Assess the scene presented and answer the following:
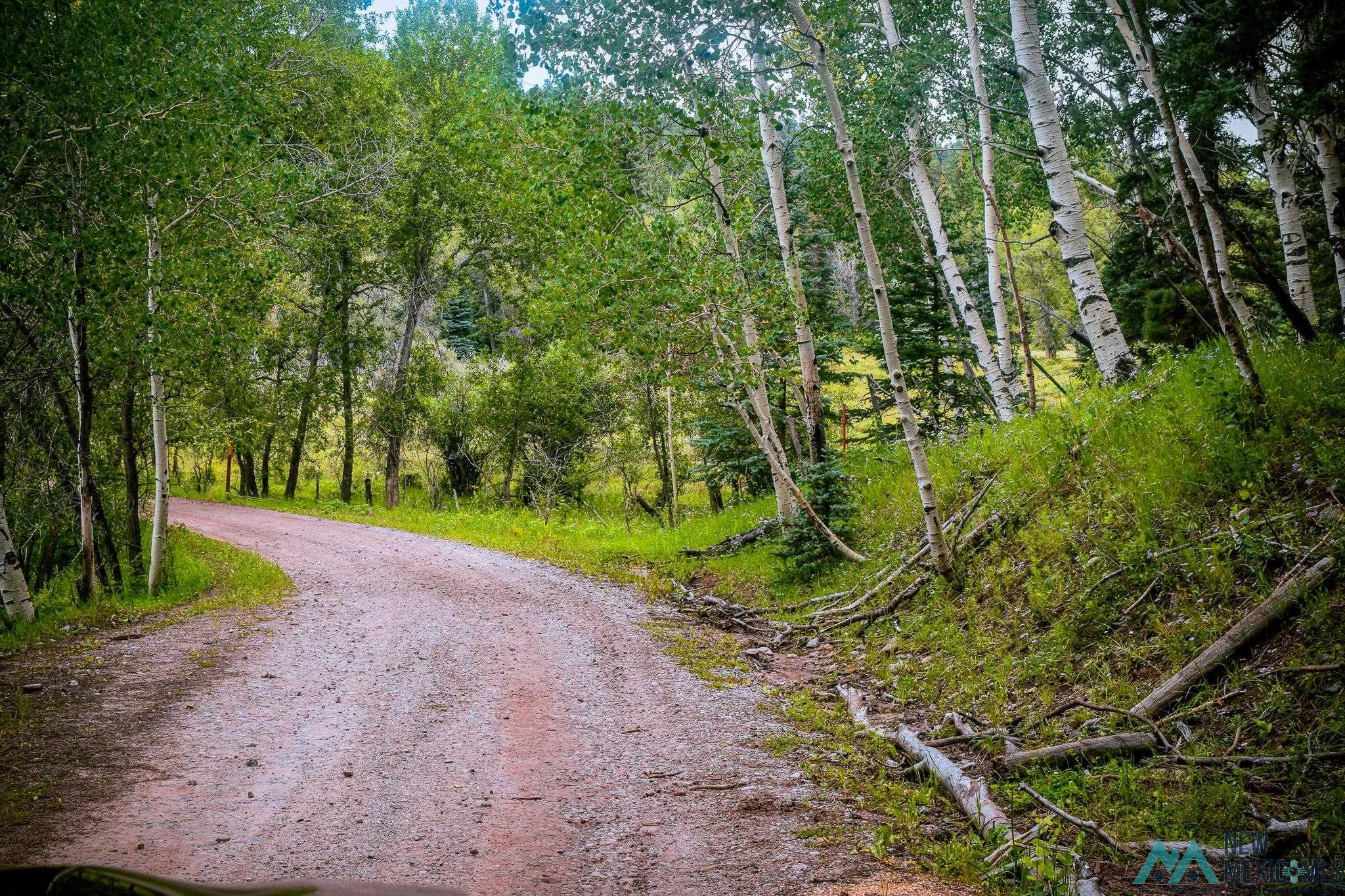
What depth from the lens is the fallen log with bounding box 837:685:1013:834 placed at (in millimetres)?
4273

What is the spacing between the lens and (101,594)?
12.0 m

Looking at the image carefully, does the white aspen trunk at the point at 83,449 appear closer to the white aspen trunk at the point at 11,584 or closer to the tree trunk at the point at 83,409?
the tree trunk at the point at 83,409

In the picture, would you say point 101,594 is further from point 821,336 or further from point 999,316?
point 999,316

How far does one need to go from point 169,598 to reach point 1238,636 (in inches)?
539

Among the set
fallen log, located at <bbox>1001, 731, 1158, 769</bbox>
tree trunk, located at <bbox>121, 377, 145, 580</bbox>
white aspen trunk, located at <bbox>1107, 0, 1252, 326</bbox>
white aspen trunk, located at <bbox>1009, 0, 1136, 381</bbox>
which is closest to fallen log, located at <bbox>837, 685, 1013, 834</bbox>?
fallen log, located at <bbox>1001, 731, 1158, 769</bbox>

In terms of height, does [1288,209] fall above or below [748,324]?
above

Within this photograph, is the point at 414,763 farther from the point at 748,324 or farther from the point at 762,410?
the point at 748,324

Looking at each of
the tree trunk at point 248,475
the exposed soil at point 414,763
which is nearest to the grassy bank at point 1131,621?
the exposed soil at point 414,763

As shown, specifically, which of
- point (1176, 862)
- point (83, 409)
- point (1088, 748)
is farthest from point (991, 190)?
point (83, 409)

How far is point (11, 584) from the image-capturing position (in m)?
10.6

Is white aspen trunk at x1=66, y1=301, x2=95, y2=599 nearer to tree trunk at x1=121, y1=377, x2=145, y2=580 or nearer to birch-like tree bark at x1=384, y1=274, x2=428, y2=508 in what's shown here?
tree trunk at x1=121, y1=377, x2=145, y2=580

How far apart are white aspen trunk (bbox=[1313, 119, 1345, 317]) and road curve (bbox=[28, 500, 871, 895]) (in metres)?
7.14

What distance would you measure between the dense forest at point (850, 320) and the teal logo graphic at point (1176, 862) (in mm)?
189

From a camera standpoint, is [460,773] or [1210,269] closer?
[460,773]
